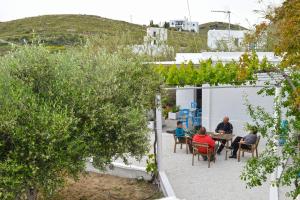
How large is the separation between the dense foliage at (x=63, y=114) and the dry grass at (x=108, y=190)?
4.08 ft

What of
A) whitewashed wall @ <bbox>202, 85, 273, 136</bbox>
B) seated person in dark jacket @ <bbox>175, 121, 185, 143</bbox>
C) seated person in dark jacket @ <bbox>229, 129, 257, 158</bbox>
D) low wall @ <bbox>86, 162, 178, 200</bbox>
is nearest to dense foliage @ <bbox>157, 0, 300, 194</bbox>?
low wall @ <bbox>86, 162, 178, 200</bbox>

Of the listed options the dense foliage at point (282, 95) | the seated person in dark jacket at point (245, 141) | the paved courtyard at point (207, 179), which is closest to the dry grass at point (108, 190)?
the paved courtyard at point (207, 179)

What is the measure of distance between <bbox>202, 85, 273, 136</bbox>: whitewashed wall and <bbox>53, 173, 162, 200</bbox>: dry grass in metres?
6.27

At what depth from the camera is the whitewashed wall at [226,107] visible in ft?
54.5

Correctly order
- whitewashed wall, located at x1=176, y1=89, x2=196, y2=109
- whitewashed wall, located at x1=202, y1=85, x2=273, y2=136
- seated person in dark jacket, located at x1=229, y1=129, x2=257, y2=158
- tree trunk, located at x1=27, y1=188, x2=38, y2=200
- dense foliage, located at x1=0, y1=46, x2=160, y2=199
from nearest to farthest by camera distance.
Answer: dense foliage, located at x1=0, y1=46, x2=160, y2=199 → tree trunk, located at x1=27, y1=188, x2=38, y2=200 → seated person in dark jacket, located at x1=229, y1=129, x2=257, y2=158 → whitewashed wall, located at x1=202, y1=85, x2=273, y2=136 → whitewashed wall, located at x1=176, y1=89, x2=196, y2=109

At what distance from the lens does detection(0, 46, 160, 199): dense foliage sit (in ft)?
24.8

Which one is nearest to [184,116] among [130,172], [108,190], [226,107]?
[226,107]

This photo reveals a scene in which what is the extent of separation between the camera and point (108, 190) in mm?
10906

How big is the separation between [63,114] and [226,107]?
10.1 m

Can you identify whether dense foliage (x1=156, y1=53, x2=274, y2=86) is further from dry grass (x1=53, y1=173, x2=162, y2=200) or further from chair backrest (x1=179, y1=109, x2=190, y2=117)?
chair backrest (x1=179, y1=109, x2=190, y2=117)

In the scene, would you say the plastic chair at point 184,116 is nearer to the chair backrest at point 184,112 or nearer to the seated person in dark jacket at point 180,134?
the chair backrest at point 184,112

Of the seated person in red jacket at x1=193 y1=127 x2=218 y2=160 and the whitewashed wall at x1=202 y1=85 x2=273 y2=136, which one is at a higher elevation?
the whitewashed wall at x1=202 y1=85 x2=273 y2=136

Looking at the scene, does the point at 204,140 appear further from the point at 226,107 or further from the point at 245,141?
the point at 226,107

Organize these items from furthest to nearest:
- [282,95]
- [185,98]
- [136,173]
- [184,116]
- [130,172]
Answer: [185,98], [184,116], [130,172], [136,173], [282,95]
